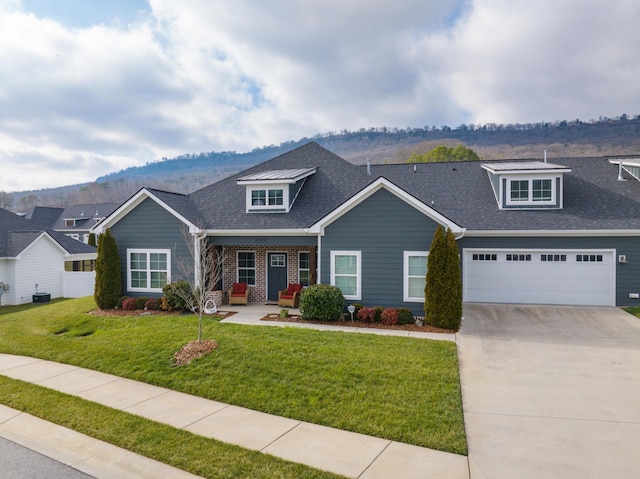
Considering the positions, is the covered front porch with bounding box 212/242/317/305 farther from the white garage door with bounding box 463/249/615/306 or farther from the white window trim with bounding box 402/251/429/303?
the white garage door with bounding box 463/249/615/306

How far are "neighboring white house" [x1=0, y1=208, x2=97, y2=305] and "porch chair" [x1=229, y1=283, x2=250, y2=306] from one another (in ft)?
42.7

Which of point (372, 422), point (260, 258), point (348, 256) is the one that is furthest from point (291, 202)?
point (372, 422)

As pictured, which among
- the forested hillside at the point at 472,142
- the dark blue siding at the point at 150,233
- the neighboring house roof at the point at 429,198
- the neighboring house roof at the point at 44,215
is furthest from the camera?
the neighboring house roof at the point at 44,215

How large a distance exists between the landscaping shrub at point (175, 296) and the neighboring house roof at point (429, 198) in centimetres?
252

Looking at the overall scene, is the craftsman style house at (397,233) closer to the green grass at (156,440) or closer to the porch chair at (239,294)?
the porch chair at (239,294)

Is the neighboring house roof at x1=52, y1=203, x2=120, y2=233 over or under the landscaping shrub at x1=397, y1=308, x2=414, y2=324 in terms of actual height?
over

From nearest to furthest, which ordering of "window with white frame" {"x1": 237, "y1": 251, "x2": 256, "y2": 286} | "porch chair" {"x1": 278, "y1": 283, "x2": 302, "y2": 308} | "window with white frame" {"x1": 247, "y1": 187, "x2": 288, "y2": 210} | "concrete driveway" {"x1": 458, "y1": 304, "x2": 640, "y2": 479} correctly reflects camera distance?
"concrete driveway" {"x1": 458, "y1": 304, "x2": 640, "y2": 479}
"porch chair" {"x1": 278, "y1": 283, "x2": 302, "y2": 308}
"window with white frame" {"x1": 247, "y1": 187, "x2": 288, "y2": 210}
"window with white frame" {"x1": 237, "y1": 251, "x2": 256, "y2": 286}

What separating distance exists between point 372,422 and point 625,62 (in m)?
24.4

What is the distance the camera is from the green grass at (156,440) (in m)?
5.45

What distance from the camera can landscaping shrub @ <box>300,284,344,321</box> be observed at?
13.8 m

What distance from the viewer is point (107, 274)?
16.5 m

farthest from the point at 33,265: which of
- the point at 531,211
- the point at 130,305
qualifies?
the point at 531,211

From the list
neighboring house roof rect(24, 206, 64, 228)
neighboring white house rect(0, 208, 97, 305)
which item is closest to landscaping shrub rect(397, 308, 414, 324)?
neighboring white house rect(0, 208, 97, 305)

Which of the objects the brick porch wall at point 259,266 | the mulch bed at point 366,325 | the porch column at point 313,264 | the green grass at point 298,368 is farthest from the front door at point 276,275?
the green grass at point 298,368
